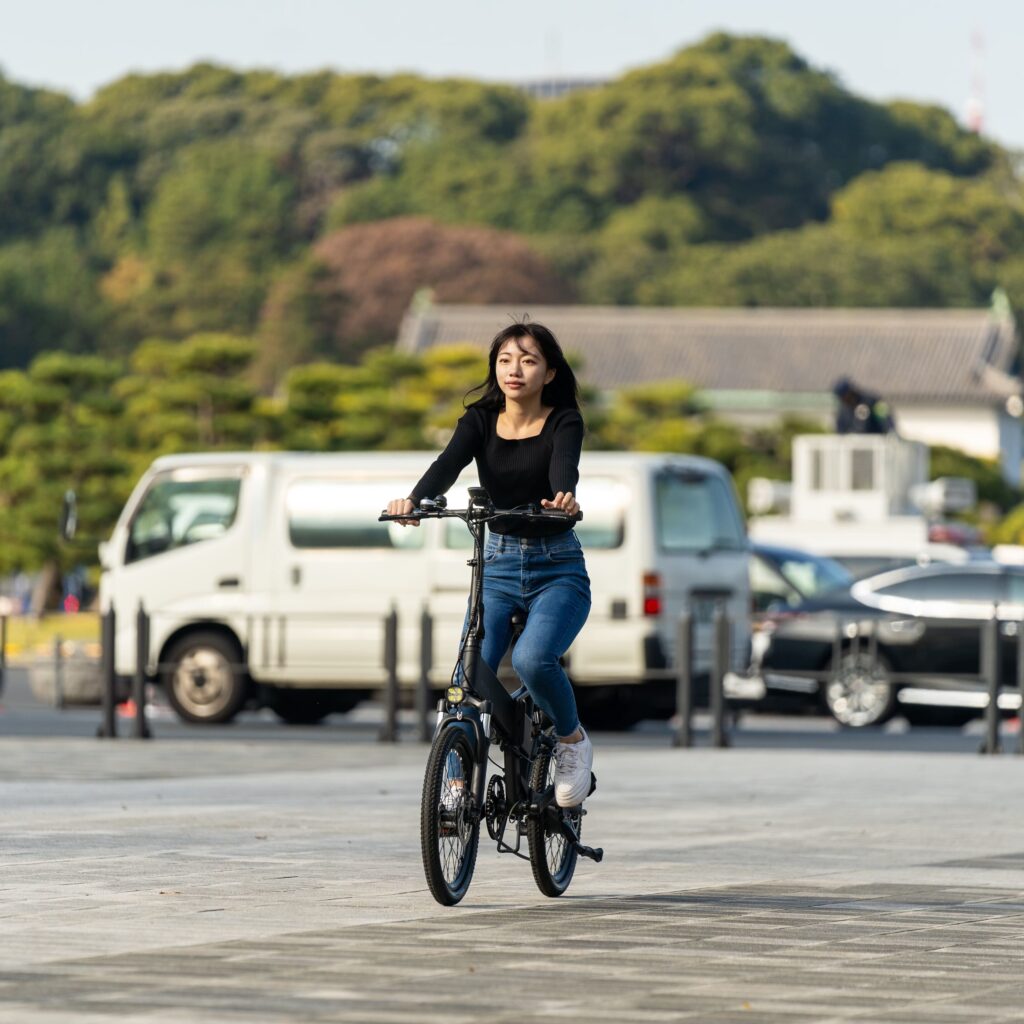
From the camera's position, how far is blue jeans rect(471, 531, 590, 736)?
→ 7559mm

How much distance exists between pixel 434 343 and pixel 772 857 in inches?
3291

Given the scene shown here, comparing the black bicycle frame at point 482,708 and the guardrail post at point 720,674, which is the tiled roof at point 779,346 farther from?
the black bicycle frame at point 482,708

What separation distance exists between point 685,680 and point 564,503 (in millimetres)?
9915

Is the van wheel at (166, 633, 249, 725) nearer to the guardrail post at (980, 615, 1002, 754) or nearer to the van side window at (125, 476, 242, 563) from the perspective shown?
the van side window at (125, 476, 242, 563)

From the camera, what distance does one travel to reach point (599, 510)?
1970cm

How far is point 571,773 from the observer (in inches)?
303

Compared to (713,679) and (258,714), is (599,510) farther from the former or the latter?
(258,714)

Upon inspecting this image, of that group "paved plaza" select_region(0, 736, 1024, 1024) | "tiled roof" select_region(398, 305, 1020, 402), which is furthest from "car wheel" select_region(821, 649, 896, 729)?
"tiled roof" select_region(398, 305, 1020, 402)

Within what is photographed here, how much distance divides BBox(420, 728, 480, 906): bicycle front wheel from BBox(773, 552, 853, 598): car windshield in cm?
1689

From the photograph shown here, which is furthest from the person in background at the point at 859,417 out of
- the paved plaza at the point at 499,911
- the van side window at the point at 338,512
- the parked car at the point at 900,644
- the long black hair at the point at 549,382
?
the long black hair at the point at 549,382

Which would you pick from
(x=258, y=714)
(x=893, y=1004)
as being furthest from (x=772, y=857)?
(x=258, y=714)

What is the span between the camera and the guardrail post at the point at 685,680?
17156mm

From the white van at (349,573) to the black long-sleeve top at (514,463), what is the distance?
38.2ft

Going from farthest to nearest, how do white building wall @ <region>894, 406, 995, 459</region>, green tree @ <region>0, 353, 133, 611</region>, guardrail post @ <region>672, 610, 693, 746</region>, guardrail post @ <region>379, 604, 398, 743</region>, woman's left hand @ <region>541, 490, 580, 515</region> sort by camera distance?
white building wall @ <region>894, 406, 995, 459</region> < green tree @ <region>0, 353, 133, 611</region> < guardrail post @ <region>379, 604, 398, 743</region> < guardrail post @ <region>672, 610, 693, 746</region> < woman's left hand @ <region>541, 490, 580, 515</region>
